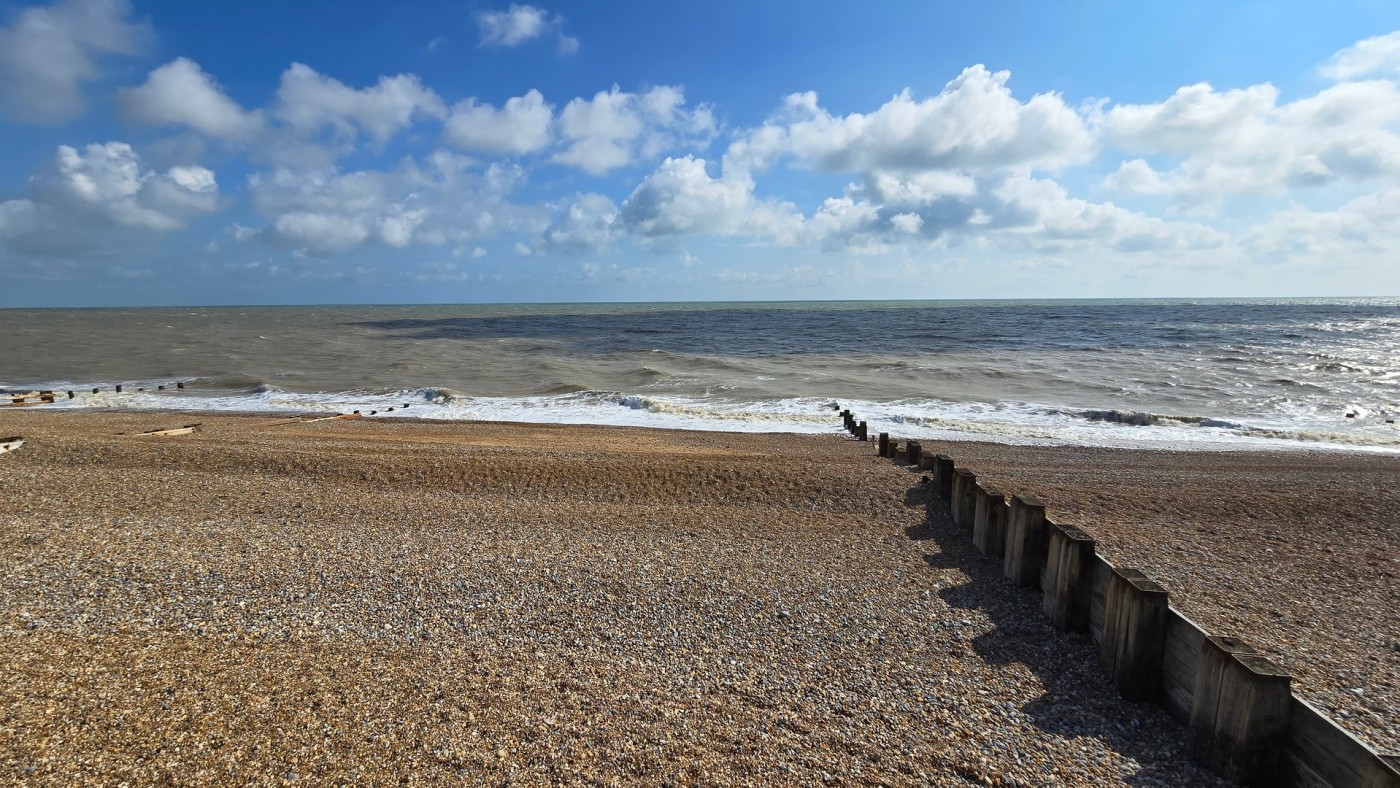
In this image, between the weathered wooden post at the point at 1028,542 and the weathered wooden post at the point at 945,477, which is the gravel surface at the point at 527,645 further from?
the weathered wooden post at the point at 945,477

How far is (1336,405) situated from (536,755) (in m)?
26.8

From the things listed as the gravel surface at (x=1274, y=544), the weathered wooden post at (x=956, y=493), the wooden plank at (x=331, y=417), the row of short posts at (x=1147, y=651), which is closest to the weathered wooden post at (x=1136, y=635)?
the row of short posts at (x=1147, y=651)

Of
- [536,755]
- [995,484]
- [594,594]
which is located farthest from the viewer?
[995,484]

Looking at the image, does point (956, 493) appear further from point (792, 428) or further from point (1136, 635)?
point (792, 428)

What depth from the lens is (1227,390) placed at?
948 inches

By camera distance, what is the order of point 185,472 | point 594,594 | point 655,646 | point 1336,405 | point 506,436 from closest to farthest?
point 655,646
point 594,594
point 185,472
point 506,436
point 1336,405

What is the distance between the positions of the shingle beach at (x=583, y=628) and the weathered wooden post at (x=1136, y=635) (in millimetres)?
135

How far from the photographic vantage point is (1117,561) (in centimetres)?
729

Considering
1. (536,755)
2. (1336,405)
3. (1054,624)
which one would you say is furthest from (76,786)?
(1336,405)

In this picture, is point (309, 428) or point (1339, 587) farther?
point (309, 428)

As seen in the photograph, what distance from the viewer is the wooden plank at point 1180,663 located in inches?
157

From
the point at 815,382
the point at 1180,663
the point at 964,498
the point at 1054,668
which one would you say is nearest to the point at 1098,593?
the point at 1054,668

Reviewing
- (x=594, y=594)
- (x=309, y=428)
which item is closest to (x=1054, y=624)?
(x=594, y=594)

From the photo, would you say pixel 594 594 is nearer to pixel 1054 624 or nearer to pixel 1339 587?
pixel 1054 624
